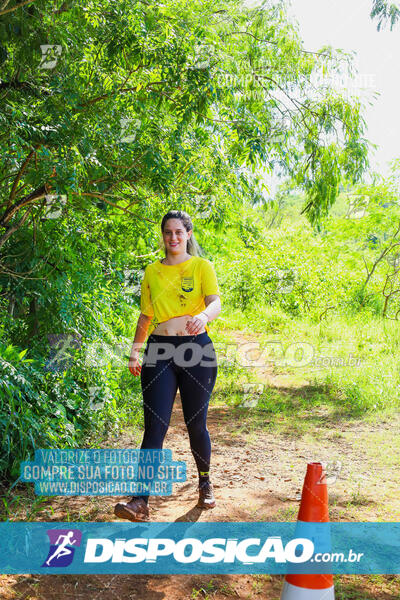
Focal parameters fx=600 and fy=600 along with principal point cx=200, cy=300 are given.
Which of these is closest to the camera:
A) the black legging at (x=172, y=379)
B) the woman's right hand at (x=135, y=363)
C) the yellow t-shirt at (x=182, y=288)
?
the black legging at (x=172, y=379)

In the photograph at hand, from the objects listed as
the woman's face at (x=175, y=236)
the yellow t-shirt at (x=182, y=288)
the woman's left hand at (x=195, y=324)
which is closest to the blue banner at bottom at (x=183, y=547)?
the woman's left hand at (x=195, y=324)

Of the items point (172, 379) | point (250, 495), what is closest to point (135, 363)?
point (172, 379)

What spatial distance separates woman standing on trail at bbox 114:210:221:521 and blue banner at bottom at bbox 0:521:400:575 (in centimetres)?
22

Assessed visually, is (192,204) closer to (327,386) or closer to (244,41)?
(244,41)

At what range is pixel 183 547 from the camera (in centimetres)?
330

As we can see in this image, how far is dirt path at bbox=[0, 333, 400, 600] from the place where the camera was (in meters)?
2.91

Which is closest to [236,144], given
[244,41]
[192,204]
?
[192,204]

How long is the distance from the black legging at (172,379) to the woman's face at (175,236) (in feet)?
1.73

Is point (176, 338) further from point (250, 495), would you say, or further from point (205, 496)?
point (250, 495)

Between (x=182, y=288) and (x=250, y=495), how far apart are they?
1.68 m

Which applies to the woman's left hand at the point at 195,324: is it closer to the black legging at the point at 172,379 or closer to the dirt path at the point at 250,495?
the black legging at the point at 172,379

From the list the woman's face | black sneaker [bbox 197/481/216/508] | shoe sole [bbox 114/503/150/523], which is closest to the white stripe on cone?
shoe sole [bbox 114/503/150/523]

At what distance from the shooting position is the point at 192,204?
19.3ft

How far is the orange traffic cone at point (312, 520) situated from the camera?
263cm
